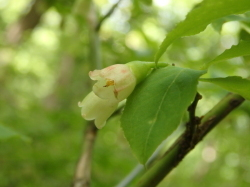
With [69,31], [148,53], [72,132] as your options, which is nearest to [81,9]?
[148,53]

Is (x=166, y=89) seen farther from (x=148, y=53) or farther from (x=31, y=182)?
(x=31, y=182)

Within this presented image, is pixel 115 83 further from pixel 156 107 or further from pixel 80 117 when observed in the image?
pixel 80 117

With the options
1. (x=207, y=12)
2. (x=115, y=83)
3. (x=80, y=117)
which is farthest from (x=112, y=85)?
(x=80, y=117)

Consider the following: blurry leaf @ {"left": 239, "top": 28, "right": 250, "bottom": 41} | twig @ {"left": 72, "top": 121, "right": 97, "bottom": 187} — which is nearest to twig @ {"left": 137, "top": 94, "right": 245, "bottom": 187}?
blurry leaf @ {"left": 239, "top": 28, "right": 250, "bottom": 41}

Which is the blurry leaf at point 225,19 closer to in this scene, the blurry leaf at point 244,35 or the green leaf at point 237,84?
the blurry leaf at point 244,35

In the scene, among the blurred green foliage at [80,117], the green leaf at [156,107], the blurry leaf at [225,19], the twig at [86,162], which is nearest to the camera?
the green leaf at [156,107]

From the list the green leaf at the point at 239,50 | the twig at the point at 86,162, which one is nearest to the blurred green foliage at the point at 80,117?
the twig at the point at 86,162
